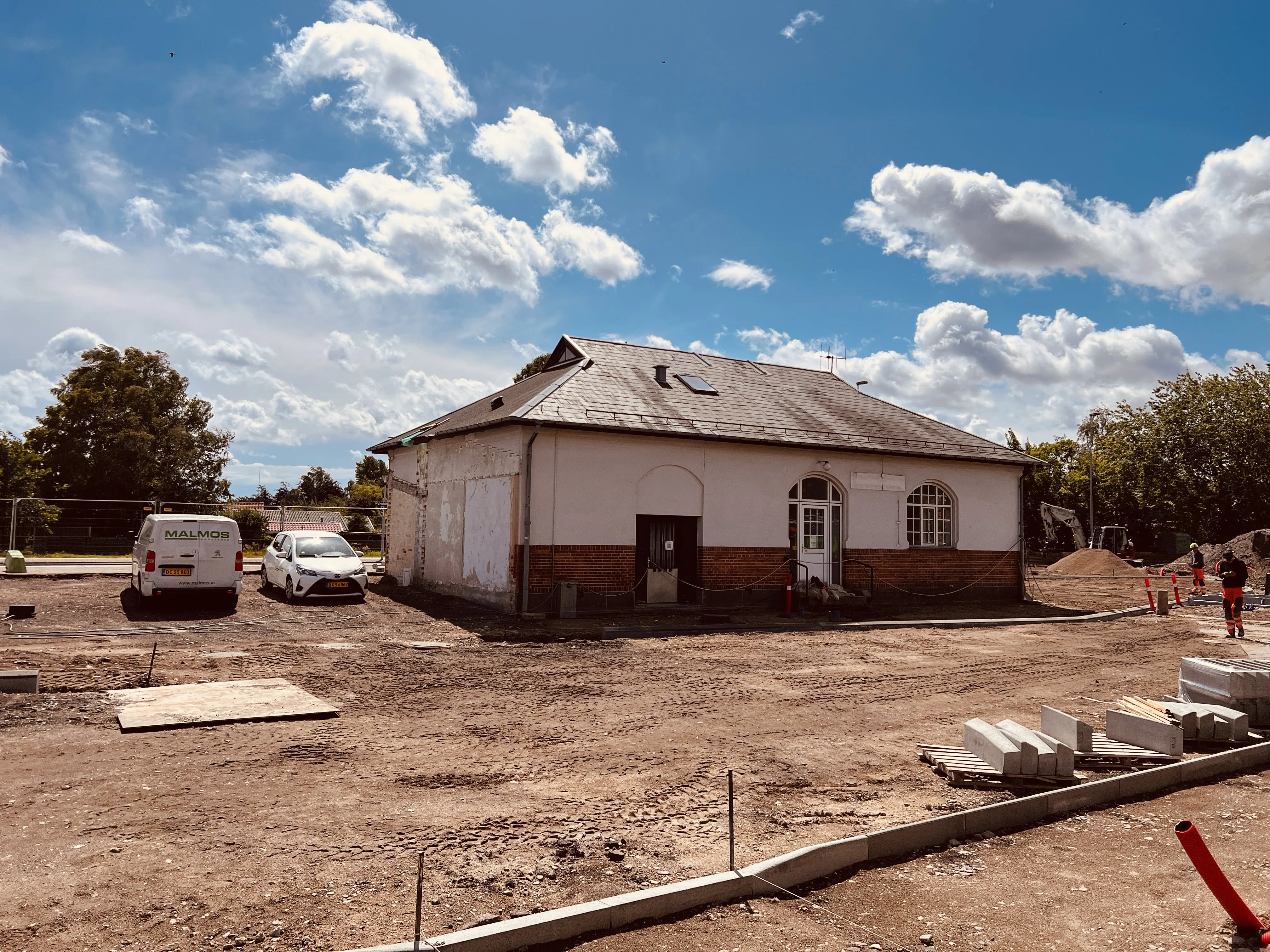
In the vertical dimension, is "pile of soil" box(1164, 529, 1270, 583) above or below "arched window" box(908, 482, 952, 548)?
below

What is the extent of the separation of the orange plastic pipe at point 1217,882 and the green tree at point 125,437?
157 feet

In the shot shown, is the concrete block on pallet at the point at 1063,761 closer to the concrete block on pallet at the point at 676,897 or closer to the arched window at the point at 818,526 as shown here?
the concrete block on pallet at the point at 676,897

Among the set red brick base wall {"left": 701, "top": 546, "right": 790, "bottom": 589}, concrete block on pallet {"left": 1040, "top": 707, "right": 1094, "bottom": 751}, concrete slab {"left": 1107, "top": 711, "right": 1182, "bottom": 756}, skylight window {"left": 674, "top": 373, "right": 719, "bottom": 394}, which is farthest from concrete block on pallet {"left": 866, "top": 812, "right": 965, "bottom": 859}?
skylight window {"left": 674, "top": 373, "right": 719, "bottom": 394}

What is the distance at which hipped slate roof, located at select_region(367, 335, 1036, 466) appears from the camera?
1875cm

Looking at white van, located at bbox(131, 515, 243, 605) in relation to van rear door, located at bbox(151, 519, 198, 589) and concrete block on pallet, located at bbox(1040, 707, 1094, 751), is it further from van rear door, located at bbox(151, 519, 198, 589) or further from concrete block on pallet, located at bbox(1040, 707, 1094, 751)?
concrete block on pallet, located at bbox(1040, 707, 1094, 751)

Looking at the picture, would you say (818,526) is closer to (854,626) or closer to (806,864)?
(854,626)

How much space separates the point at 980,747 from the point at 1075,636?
38.2 ft

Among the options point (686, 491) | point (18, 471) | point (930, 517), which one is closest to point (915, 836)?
point (686, 491)

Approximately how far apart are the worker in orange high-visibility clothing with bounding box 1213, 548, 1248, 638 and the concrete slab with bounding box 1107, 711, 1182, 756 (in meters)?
11.0

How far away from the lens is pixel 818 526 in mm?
21453

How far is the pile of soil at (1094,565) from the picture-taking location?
1501 inches

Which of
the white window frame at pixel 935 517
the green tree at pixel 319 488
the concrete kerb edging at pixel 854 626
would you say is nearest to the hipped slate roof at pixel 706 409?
the white window frame at pixel 935 517

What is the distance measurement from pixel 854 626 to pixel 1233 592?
24.9 ft

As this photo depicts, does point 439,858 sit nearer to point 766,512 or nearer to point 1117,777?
point 1117,777
